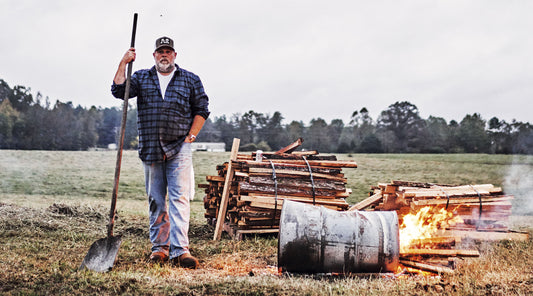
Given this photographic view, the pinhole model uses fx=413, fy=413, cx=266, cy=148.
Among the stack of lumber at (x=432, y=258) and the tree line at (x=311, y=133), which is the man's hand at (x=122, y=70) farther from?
the tree line at (x=311, y=133)

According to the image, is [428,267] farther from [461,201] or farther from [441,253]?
[461,201]

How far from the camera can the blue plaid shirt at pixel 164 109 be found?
16.6 feet

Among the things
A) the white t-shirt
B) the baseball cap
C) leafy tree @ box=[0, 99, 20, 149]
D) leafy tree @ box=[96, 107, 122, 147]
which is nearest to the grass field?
the white t-shirt

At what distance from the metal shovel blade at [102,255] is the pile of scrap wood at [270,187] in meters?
2.53

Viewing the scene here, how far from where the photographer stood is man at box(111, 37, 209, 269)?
507 centimetres

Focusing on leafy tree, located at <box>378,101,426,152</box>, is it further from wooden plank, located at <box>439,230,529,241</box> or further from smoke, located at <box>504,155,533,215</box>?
wooden plank, located at <box>439,230,529,241</box>

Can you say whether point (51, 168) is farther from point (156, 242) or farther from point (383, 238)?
point (383, 238)

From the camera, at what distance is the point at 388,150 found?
3969 centimetres

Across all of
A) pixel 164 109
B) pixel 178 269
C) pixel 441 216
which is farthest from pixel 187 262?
pixel 441 216

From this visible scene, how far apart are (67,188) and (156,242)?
15841 mm

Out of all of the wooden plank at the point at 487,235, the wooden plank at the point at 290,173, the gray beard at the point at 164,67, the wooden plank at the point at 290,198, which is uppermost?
the gray beard at the point at 164,67

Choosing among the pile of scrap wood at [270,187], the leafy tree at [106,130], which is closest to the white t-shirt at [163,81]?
the pile of scrap wood at [270,187]

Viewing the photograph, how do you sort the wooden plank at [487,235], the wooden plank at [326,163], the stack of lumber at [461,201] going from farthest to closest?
1. the wooden plank at [326,163]
2. the wooden plank at [487,235]
3. the stack of lumber at [461,201]

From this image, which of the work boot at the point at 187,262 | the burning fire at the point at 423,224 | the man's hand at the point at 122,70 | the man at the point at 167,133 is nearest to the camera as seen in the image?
the work boot at the point at 187,262
